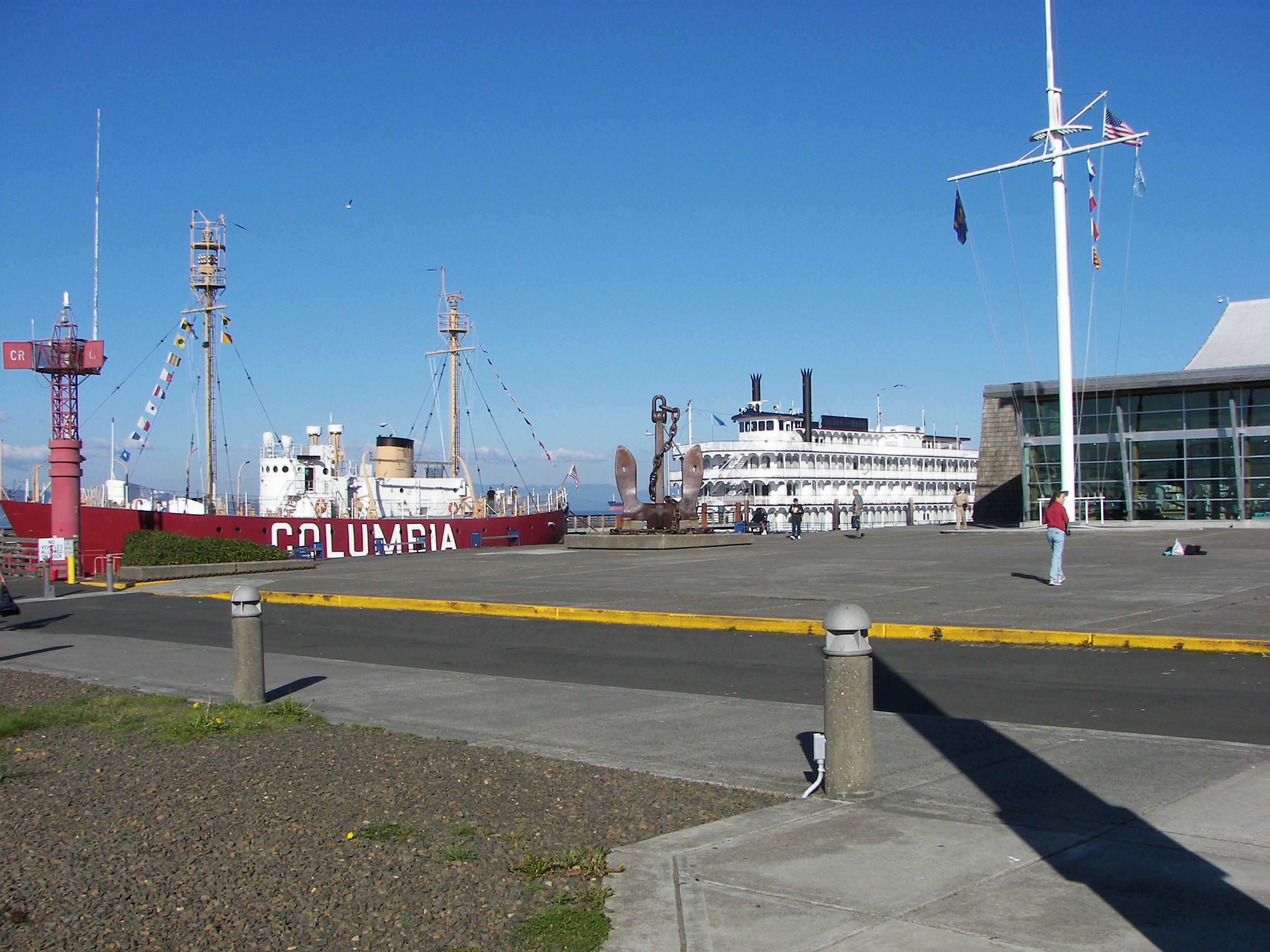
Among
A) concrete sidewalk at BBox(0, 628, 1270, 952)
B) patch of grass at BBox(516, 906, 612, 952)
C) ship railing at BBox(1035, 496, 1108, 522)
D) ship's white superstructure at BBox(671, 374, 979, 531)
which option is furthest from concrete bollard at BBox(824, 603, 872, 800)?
ship's white superstructure at BBox(671, 374, 979, 531)

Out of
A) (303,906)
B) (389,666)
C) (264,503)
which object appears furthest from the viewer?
(264,503)

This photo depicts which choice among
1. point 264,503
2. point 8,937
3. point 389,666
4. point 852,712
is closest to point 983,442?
point 264,503

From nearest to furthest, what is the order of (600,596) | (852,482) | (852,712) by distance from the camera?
(852,712) → (600,596) → (852,482)

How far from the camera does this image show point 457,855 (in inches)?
167

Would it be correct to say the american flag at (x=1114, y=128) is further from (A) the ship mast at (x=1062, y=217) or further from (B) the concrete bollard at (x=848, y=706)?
(B) the concrete bollard at (x=848, y=706)

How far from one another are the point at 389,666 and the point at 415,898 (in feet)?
21.6

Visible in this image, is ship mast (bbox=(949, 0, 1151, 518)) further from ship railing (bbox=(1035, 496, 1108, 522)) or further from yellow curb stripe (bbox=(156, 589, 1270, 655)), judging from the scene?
yellow curb stripe (bbox=(156, 589, 1270, 655))

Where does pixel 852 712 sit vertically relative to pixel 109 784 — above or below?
Result: above

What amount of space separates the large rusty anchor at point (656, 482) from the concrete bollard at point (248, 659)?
22.1m

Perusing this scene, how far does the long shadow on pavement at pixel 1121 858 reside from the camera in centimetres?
346

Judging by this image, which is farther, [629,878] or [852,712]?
[852,712]

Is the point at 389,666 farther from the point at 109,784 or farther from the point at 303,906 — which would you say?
the point at 303,906

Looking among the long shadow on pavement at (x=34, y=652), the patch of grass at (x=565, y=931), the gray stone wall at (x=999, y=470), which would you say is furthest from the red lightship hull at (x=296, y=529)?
the patch of grass at (x=565, y=931)

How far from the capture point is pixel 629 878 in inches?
161
